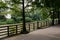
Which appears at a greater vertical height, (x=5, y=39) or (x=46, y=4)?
(x=46, y=4)

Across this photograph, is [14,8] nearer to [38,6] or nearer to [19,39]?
[38,6]

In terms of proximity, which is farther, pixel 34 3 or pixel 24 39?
pixel 34 3

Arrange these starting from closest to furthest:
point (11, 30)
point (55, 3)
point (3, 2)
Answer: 1. point (11, 30)
2. point (3, 2)
3. point (55, 3)

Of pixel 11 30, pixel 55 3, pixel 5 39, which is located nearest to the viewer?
pixel 5 39

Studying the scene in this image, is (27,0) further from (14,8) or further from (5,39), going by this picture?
(5,39)

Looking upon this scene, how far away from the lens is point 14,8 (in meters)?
13.2

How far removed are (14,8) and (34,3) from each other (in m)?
2.04

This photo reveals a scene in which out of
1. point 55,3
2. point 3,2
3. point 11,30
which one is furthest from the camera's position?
point 55,3

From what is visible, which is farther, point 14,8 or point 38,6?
point 38,6

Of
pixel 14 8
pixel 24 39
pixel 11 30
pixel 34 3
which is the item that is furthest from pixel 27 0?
pixel 24 39

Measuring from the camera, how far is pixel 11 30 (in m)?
11.7

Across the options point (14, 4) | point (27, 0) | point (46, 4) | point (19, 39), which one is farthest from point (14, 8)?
point (19, 39)

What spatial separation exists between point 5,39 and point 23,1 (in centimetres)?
476

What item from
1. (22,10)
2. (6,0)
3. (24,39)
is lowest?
(24,39)
